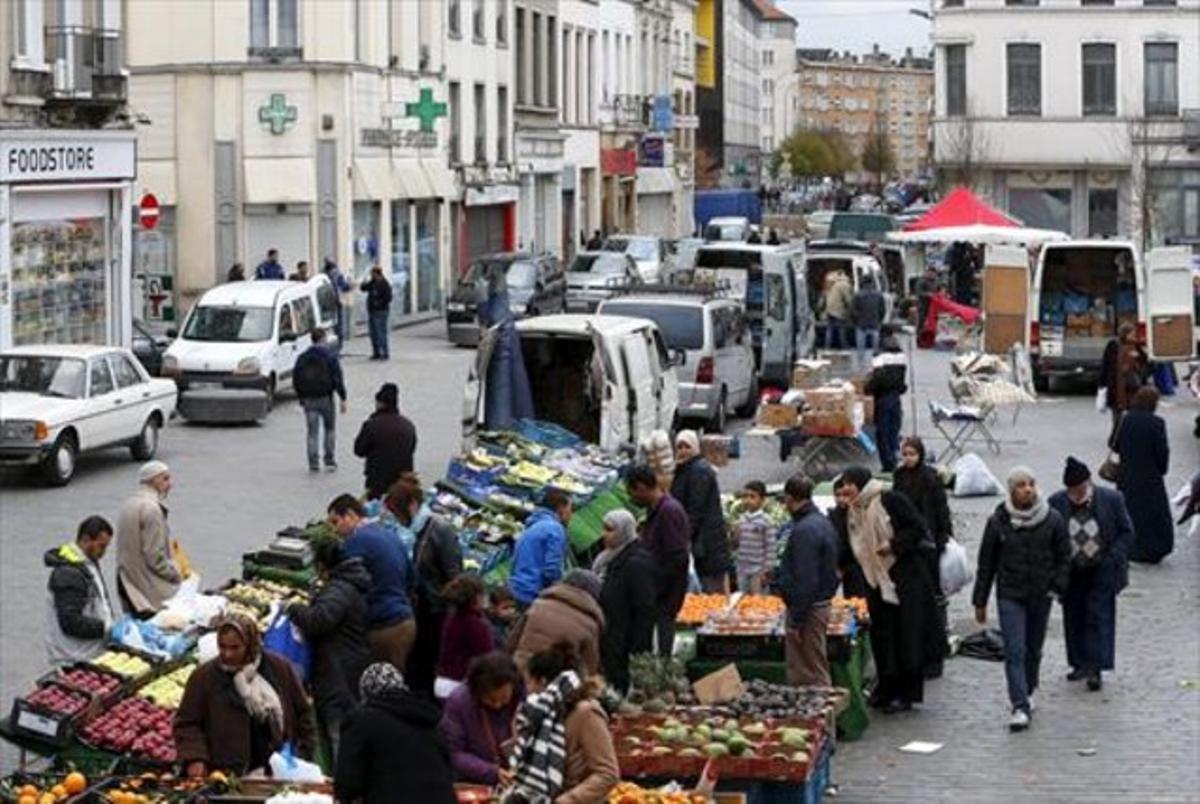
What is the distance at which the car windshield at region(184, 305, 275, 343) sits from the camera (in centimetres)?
3519

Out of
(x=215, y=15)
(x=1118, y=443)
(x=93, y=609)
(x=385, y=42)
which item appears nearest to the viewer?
(x=93, y=609)

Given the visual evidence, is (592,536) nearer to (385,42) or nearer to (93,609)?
(93,609)

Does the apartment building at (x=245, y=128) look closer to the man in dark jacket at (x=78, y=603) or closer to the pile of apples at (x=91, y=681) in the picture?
the man in dark jacket at (x=78, y=603)

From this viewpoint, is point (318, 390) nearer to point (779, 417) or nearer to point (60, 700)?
point (779, 417)

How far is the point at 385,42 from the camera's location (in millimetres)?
54062

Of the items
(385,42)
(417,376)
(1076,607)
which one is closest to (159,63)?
(385,42)

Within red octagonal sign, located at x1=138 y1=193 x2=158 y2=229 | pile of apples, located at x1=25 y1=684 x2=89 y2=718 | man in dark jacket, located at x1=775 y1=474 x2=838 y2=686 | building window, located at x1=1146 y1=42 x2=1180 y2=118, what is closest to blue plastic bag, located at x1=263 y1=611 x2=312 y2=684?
pile of apples, located at x1=25 y1=684 x2=89 y2=718

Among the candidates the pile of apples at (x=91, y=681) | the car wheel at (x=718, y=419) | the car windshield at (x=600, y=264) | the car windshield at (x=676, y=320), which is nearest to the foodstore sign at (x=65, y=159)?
the car windshield at (x=676, y=320)

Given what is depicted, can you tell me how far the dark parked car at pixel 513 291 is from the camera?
156 ft

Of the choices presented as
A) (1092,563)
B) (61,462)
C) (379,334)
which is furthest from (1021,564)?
(379,334)

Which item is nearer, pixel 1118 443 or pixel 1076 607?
pixel 1076 607

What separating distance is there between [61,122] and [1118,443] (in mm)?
18304

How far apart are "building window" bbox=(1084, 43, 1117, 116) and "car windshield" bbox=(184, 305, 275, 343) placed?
44966mm

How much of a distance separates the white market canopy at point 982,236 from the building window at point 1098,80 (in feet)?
114
